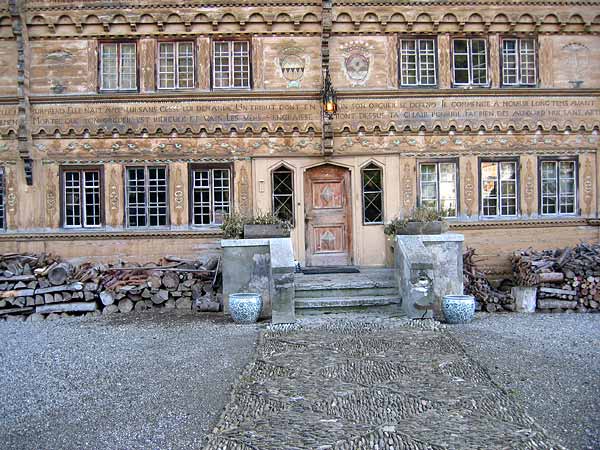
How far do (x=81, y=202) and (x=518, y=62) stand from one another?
11.3 meters

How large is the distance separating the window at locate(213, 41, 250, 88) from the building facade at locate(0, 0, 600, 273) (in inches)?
1.4

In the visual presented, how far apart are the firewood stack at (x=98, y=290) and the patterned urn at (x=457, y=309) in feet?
14.7

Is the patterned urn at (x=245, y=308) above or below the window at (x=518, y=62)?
below

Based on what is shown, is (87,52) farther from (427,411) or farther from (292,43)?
(427,411)

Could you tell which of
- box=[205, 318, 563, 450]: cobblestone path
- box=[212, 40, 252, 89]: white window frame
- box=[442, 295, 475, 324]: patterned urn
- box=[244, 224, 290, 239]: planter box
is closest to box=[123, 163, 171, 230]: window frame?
box=[212, 40, 252, 89]: white window frame

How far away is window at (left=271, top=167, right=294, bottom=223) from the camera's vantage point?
13.5m

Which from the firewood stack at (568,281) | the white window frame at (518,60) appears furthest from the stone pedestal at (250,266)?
the white window frame at (518,60)

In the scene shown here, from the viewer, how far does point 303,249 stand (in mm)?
13414

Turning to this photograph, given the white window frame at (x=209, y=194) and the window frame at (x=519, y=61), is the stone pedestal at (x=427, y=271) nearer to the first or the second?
the white window frame at (x=209, y=194)

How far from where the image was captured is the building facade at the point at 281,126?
43.7 feet

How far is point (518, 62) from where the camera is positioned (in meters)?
13.8

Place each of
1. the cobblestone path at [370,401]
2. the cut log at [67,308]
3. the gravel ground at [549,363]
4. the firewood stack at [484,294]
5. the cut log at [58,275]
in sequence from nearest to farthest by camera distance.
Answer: the cobblestone path at [370,401], the gravel ground at [549,363], the cut log at [67,308], the cut log at [58,275], the firewood stack at [484,294]

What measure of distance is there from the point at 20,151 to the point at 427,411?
1150 cm

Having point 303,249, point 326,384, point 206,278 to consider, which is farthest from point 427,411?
point 303,249
